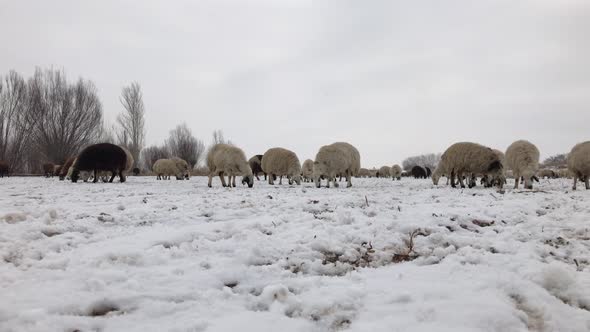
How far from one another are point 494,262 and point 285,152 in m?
13.1

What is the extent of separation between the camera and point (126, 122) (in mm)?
43688

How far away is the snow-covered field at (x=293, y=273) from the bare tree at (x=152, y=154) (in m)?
50.3

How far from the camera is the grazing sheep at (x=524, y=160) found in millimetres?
10945

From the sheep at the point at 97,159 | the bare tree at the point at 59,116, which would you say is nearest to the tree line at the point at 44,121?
the bare tree at the point at 59,116

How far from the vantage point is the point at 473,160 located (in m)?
11.7

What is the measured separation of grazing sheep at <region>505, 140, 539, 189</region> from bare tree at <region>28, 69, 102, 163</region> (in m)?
39.3

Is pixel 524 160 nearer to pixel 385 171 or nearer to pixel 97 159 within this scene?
pixel 97 159

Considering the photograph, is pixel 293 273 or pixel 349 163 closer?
pixel 293 273

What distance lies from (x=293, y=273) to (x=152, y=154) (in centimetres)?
5867

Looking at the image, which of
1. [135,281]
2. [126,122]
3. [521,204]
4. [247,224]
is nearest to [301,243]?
[247,224]

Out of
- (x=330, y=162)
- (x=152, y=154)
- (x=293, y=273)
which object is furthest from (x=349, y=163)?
(x=152, y=154)

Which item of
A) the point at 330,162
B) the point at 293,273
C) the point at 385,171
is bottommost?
the point at 293,273

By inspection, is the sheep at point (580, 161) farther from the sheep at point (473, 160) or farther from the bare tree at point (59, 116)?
the bare tree at point (59, 116)

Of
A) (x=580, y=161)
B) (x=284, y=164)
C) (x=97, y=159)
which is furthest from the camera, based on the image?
(x=284, y=164)
